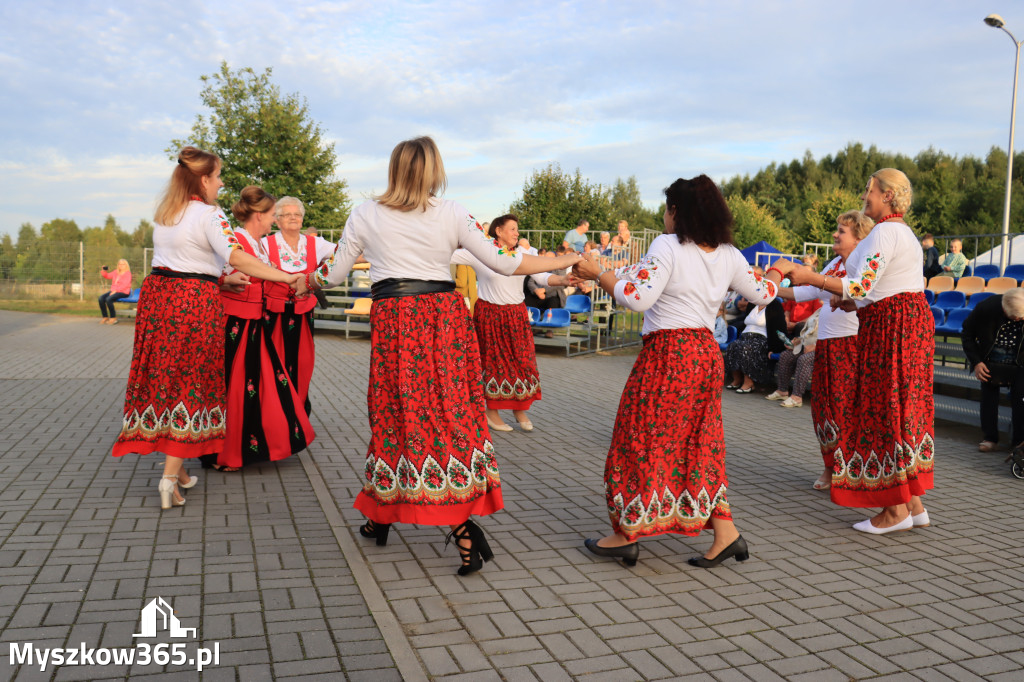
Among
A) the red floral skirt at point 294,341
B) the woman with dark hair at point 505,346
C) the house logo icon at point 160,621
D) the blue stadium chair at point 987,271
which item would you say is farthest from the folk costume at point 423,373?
the blue stadium chair at point 987,271

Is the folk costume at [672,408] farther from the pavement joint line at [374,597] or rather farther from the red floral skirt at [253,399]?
the red floral skirt at [253,399]

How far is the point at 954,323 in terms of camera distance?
12.7 m

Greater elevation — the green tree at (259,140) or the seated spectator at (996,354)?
the green tree at (259,140)

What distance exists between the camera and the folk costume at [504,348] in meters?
7.60

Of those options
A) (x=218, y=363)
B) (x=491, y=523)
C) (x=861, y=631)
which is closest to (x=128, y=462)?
(x=218, y=363)

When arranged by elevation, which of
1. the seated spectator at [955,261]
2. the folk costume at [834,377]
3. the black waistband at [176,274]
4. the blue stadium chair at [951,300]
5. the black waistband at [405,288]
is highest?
the seated spectator at [955,261]

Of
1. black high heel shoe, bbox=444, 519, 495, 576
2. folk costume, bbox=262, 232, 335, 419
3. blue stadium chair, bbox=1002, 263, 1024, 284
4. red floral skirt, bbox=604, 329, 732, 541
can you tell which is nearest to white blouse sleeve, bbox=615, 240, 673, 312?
red floral skirt, bbox=604, 329, 732, 541

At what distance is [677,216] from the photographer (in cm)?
401

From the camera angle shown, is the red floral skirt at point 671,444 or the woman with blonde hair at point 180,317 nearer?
the red floral skirt at point 671,444

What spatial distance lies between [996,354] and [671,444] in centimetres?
490

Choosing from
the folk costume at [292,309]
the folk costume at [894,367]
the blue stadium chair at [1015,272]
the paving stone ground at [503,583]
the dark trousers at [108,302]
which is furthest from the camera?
the dark trousers at [108,302]

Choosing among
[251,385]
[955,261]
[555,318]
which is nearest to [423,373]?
[251,385]

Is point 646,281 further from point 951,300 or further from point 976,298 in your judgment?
point 951,300

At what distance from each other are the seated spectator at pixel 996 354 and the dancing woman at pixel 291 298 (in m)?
6.06
